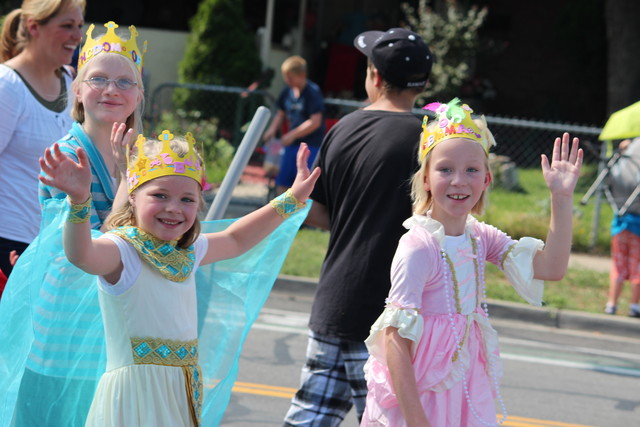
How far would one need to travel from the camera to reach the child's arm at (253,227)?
→ 11.7 ft

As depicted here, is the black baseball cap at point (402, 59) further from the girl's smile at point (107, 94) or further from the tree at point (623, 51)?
the tree at point (623, 51)

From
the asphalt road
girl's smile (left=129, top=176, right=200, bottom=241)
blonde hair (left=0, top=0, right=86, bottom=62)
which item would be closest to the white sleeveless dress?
girl's smile (left=129, top=176, right=200, bottom=241)

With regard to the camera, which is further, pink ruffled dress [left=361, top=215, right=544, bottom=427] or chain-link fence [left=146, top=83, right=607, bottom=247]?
chain-link fence [left=146, top=83, right=607, bottom=247]

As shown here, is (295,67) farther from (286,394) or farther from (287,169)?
(286,394)

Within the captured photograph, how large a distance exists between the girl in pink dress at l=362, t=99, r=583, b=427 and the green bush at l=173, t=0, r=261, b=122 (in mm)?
13464

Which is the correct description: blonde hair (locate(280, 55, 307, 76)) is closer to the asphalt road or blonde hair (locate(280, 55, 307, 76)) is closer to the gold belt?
the asphalt road

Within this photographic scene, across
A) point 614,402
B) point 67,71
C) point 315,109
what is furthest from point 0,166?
point 315,109

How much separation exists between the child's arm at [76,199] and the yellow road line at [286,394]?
343 centimetres

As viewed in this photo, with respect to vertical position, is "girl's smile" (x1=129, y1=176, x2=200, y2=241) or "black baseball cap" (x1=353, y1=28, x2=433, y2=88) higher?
"black baseball cap" (x1=353, y1=28, x2=433, y2=88)

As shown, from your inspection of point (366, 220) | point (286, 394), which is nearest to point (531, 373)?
point (286, 394)

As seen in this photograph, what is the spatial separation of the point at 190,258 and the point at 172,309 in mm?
189

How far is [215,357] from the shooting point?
3.78 meters

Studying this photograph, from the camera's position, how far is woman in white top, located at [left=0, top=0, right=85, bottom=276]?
166 inches

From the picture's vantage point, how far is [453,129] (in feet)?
10.7
